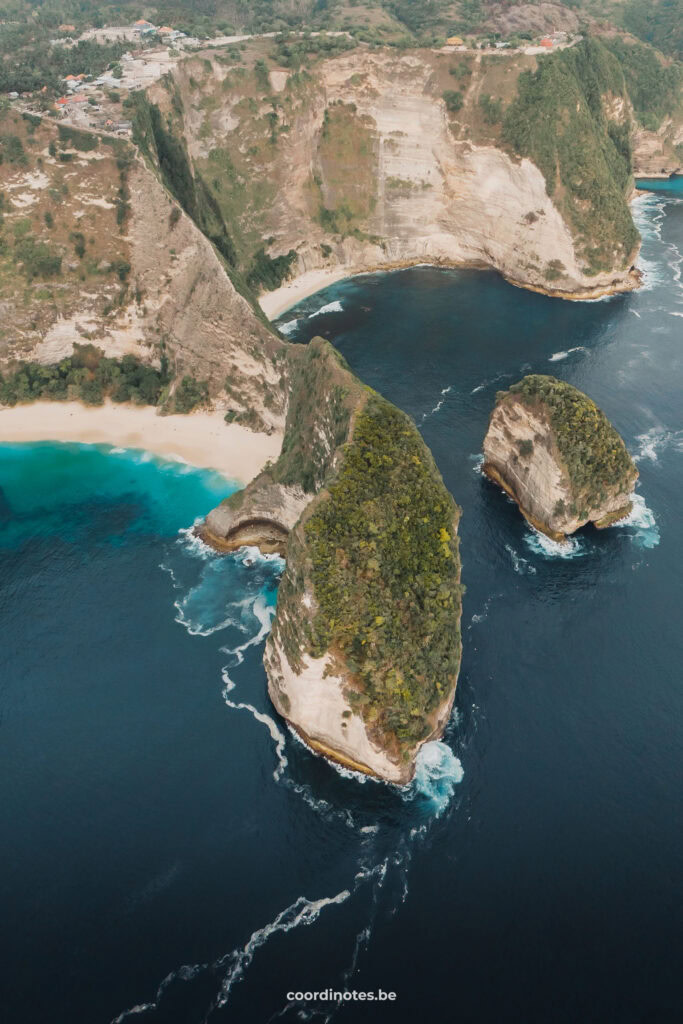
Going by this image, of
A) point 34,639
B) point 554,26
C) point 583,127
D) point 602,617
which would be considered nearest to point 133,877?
point 34,639

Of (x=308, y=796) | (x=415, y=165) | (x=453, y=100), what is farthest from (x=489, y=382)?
(x=308, y=796)

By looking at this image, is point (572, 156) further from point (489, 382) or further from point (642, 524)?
point (642, 524)

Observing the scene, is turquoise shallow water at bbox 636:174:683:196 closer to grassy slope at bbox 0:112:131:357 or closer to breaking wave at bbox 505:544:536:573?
grassy slope at bbox 0:112:131:357

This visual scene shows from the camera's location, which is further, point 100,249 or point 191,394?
point 191,394

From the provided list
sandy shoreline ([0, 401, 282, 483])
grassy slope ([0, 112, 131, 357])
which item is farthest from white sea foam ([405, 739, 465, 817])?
grassy slope ([0, 112, 131, 357])

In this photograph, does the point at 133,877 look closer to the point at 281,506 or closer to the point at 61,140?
the point at 281,506

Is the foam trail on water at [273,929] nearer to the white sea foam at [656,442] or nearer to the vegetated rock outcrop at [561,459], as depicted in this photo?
the vegetated rock outcrop at [561,459]
